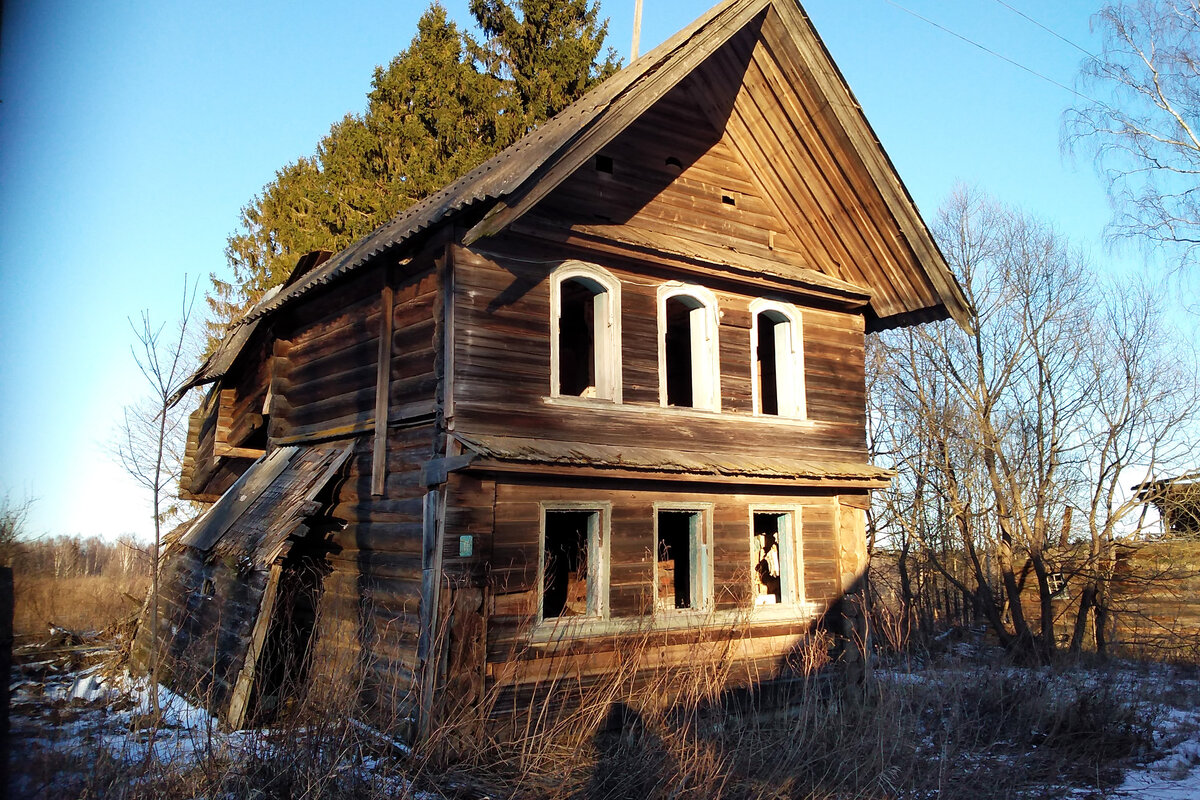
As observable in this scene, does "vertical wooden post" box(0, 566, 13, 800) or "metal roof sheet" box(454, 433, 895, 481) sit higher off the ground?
"metal roof sheet" box(454, 433, 895, 481)

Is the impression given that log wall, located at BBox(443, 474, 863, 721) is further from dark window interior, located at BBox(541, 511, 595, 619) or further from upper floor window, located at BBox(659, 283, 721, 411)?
dark window interior, located at BBox(541, 511, 595, 619)

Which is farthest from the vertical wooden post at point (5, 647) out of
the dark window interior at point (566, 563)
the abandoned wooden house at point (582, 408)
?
the dark window interior at point (566, 563)

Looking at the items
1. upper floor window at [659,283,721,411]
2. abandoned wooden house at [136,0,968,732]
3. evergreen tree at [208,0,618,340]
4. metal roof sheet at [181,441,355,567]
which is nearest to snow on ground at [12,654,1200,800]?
abandoned wooden house at [136,0,968,732]

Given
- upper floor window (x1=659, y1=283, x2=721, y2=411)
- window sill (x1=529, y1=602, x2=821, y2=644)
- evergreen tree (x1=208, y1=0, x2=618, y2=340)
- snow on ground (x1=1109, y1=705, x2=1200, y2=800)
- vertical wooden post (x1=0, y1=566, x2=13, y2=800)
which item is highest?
evergreen tree (x1=208, y1=0, x2=618, y2=340)

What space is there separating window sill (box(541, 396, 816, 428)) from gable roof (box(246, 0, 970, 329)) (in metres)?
2.25

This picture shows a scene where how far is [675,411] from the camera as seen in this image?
1083 centimetres

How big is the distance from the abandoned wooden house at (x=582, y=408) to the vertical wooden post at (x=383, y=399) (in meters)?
0.03

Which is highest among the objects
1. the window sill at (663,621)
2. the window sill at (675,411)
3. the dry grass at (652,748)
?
the window sill at (675,411)

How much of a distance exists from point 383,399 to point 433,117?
15.6m

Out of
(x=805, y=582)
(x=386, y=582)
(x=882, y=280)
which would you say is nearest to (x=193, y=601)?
(x=386, y=582)

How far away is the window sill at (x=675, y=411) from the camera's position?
987cm

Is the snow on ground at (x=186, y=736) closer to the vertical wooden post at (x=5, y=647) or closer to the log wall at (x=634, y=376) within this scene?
the vertical wooden post at (x=5, y=647)

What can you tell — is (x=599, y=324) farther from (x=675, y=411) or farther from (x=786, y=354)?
(x=786, y=354)

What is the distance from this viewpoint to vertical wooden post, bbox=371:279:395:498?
10172mm
